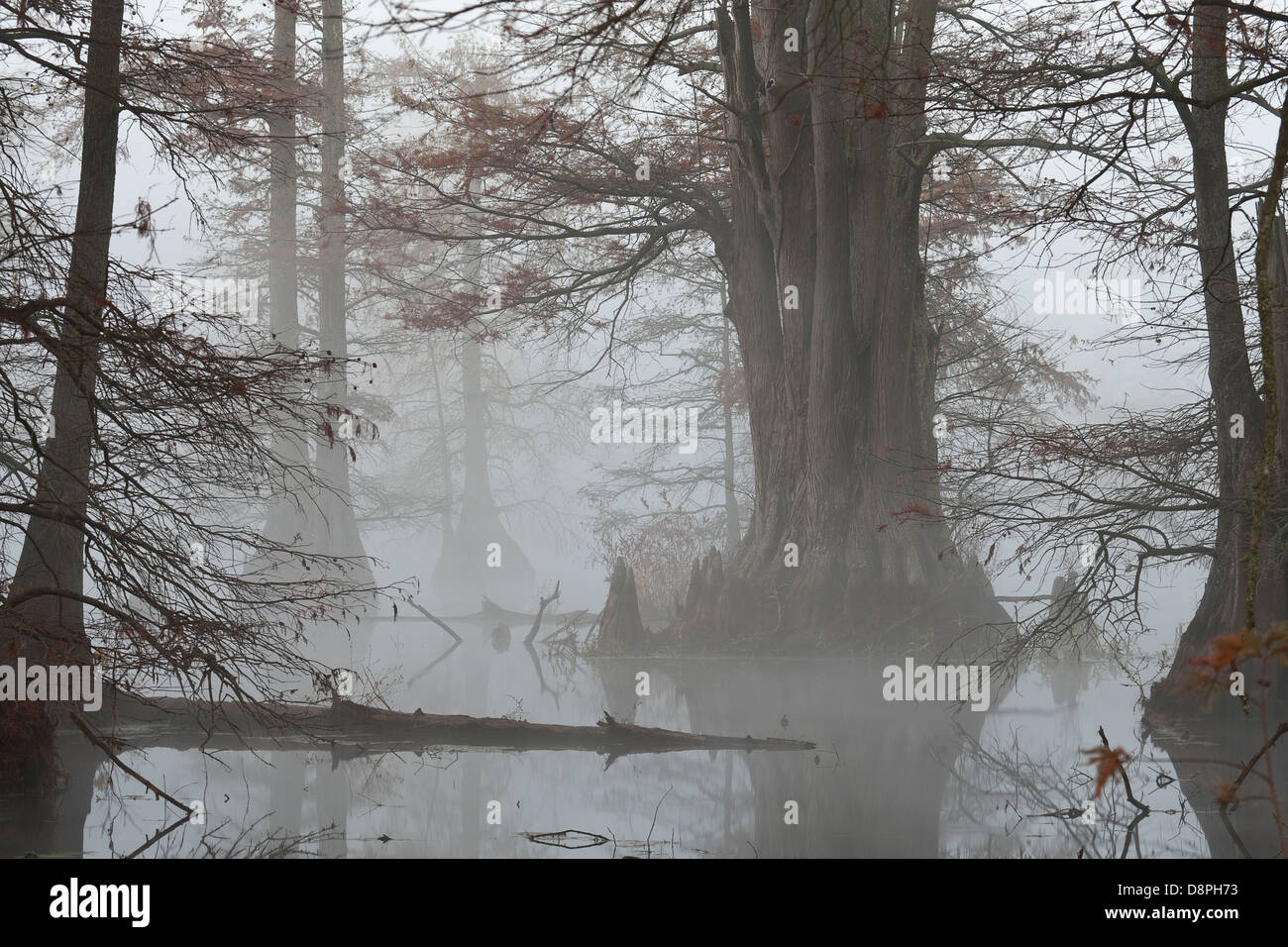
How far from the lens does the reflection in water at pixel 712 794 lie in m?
6.17

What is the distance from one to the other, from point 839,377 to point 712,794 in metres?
7.02

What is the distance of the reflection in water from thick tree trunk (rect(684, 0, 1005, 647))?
237 cm

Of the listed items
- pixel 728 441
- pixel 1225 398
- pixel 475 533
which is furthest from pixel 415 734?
pixel 475 533

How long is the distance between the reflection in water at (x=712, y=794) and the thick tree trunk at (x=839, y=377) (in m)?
2.37

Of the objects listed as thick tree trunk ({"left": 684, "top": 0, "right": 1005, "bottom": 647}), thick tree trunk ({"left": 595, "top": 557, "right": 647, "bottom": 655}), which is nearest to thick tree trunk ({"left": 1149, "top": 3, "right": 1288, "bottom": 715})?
thick tree trunk ({"left": 684, "top": 0, "right": 1005, "bottom": 647})

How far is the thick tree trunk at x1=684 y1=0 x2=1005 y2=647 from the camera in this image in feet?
43.3

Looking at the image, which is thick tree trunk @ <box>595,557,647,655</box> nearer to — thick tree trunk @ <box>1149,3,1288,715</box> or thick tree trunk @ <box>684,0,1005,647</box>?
thick tree trunk @ <box>684,0,1005,647</box>

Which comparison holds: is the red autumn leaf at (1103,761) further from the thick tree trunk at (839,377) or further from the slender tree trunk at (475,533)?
the slender tree trunk at (475,533)

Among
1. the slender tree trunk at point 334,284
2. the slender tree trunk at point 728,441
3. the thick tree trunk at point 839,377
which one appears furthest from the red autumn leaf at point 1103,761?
the slender tree trunk at point 728,441

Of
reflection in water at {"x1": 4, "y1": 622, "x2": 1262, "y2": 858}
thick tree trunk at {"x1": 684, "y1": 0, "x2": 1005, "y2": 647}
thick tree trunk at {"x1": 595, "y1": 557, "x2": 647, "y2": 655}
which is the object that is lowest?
reflection in water at {"x1": 4, "y1": 622, "x2": 1262, "y2": 858}

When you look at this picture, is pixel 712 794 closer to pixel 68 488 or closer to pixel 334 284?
pixel 68 488

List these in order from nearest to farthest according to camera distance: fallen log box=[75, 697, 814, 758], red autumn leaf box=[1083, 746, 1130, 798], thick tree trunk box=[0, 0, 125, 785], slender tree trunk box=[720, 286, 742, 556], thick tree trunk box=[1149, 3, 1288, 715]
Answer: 1. red autumn leaf box=[1083, 746, 1130, 798]
2. thick tree trunk box=[0, 0, 125, 785]
3. fallen log box=[75, 697, 814, 758]
4. thick tree trunk box=[1149, 3, 1288, 715]
5. slender tree trunk box=[720, 286, 742, 556]
